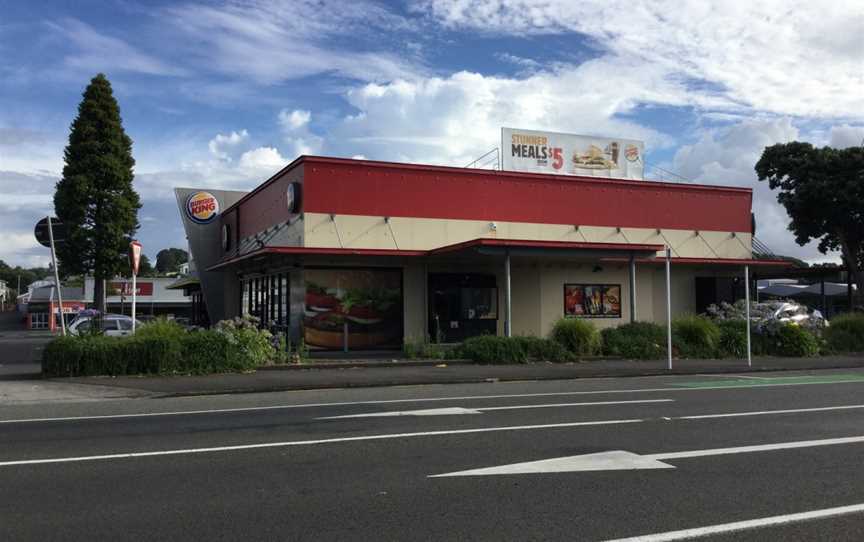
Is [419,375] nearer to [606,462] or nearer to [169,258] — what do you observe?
[606,462]

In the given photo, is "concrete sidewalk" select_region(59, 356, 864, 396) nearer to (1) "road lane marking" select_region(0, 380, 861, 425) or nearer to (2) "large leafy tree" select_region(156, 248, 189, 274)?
(1) "road lane marking" select_region(0, 380, 861, 425)

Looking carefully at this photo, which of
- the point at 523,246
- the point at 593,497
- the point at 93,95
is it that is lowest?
the point at 593,497

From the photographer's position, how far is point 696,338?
22625 millimetres

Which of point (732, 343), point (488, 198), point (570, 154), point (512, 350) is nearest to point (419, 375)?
point (512, 350)

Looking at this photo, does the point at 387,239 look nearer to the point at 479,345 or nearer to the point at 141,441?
the point at 479,345

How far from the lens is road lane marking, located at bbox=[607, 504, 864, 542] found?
5.29 m

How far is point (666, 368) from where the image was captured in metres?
19.2

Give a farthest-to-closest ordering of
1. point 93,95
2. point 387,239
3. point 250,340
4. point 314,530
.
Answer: point 93,95
point 387,239
point 250,340
point 314,530

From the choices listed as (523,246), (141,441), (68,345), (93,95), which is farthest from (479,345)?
(93,95)

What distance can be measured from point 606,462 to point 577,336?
13740 millimetres

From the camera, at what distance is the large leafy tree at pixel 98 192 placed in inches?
1471

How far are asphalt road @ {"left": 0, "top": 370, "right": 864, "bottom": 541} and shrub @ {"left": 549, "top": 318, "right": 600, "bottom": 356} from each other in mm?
8532

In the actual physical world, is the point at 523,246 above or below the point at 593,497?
above

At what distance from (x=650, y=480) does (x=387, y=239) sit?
17770 millimetres
